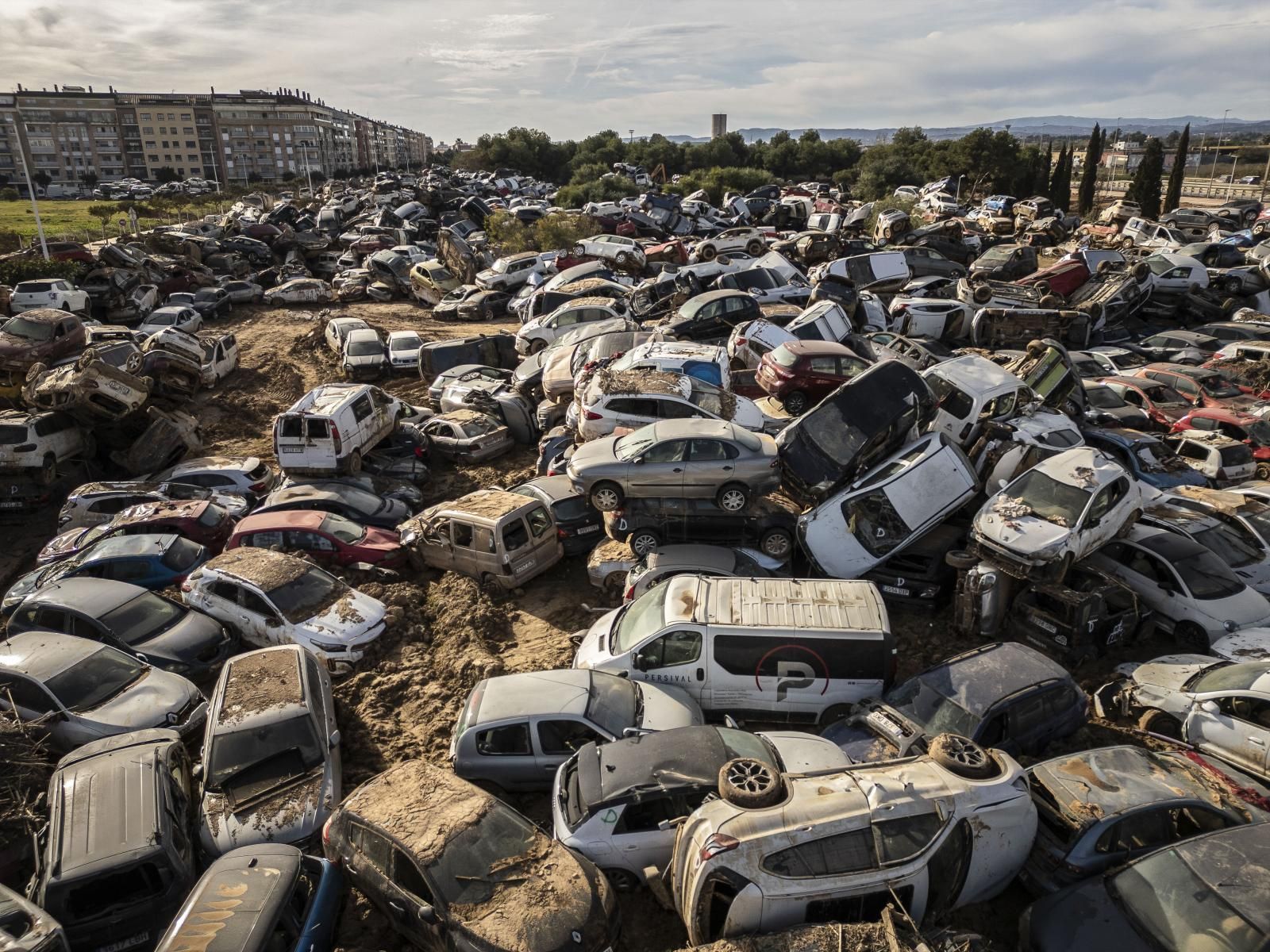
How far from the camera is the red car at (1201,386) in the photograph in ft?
53.1

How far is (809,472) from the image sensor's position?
1062cm

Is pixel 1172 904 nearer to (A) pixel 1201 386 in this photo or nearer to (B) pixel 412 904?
(B) pixel 412 904

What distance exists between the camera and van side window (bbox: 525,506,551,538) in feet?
36.0

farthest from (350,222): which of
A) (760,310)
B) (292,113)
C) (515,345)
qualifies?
(292,113)

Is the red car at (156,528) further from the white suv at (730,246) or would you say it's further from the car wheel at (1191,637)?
the white suv at (730,246)

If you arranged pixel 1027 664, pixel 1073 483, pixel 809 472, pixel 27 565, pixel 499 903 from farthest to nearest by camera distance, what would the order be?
pixel 27 565 → pixel 809 472 → pixel 1073 483 → pixel 1027 664 → pixel 499 903

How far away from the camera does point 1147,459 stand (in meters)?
13.1

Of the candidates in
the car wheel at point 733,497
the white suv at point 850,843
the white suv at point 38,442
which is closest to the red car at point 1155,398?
the car wheel at point 733,497

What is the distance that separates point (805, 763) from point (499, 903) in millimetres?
2778

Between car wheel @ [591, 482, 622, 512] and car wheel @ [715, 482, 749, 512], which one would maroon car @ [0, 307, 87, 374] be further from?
car wheel @ [715, 482, 749, 512]

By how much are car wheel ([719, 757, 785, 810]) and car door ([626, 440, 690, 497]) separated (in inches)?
204

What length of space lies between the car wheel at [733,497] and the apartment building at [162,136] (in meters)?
114

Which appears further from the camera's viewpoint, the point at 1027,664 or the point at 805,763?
the point at 1027,664

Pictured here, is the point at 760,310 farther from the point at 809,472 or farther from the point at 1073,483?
the point at 1073,483
